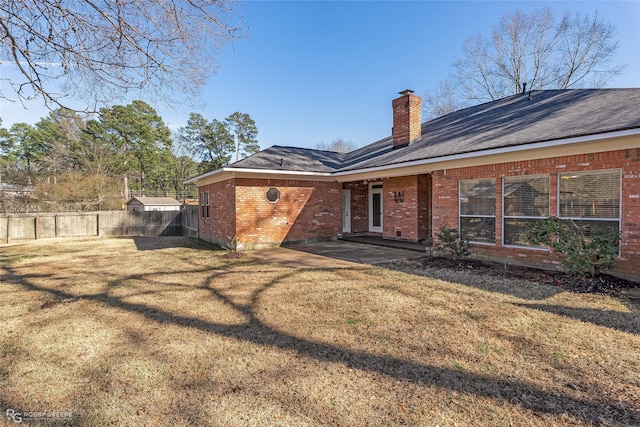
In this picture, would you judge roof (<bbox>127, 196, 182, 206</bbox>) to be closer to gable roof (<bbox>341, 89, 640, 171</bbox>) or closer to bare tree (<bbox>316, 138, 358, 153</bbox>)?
gable roof (<bbox>341, 89, 640, 171</bbox>)

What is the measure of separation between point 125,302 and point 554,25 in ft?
88.1

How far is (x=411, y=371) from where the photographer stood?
9.60 feet

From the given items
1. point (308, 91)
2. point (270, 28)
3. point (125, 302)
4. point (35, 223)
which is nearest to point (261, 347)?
point (125, 302)

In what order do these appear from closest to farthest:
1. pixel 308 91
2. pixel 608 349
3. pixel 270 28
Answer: pixel 608 349, pixel 270 28, pixel 308 91

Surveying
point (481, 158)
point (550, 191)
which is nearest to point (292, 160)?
point (481, 158)

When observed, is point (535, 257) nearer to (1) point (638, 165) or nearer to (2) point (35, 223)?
(1) point (638, 165)

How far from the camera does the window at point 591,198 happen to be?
5957 millimetres

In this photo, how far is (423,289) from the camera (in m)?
5.58

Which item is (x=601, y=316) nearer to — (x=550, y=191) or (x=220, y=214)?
(x=550, y=191)

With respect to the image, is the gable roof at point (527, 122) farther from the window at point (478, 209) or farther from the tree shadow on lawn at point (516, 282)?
the tree shadow on lawn at point (516, 282)

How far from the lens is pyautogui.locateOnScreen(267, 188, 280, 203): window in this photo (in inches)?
438

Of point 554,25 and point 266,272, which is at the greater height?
point 554,25

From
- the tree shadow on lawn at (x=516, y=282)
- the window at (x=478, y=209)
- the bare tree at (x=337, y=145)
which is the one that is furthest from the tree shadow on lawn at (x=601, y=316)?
the bare tree at (x=337, y=145)

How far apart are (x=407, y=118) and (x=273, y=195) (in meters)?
5.57
